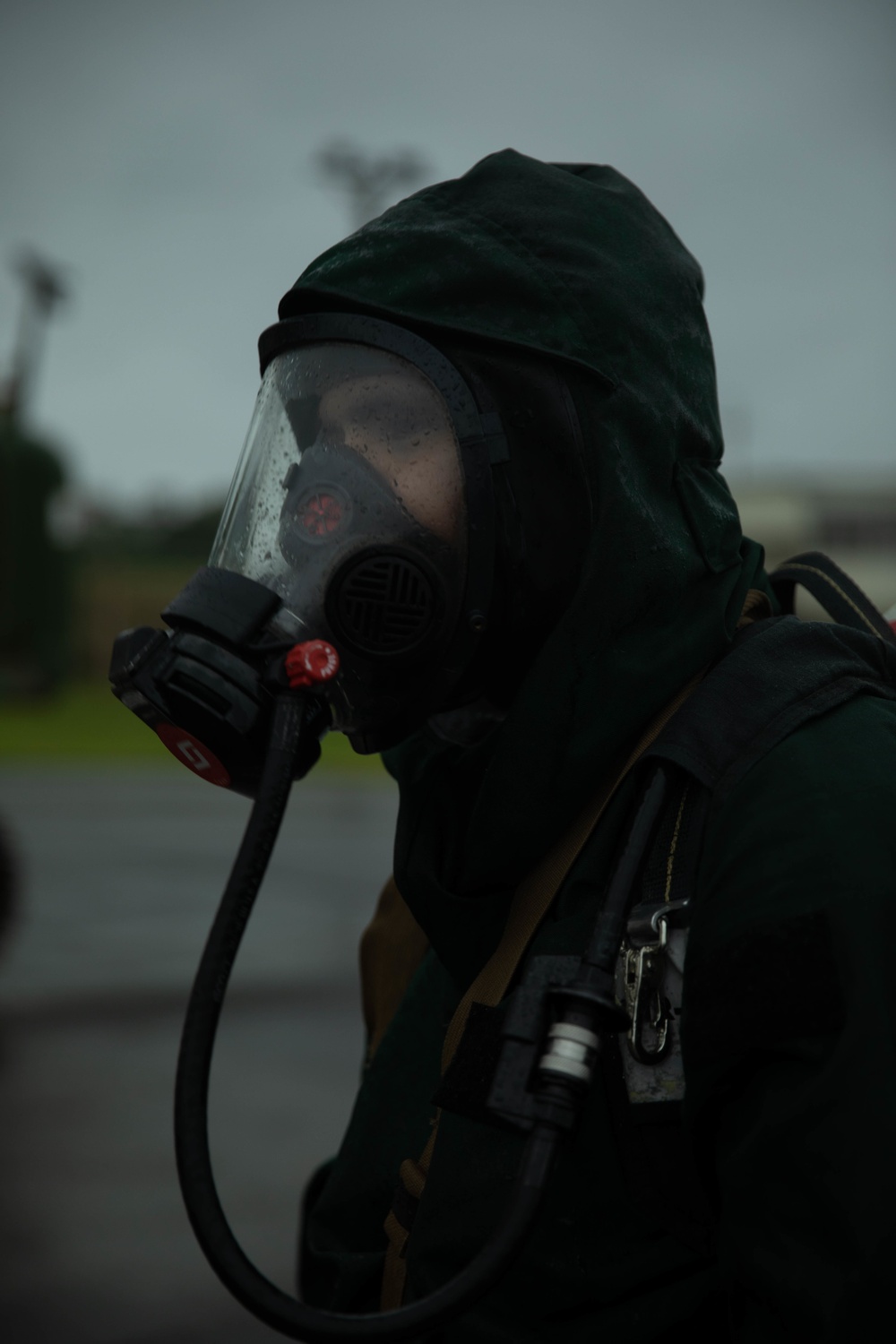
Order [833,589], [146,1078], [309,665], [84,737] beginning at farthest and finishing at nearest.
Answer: [84,737] < [146,1078] < [833,589] < [309,665]

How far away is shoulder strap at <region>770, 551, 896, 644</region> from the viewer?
1.40 m

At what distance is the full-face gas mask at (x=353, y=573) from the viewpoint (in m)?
1.25

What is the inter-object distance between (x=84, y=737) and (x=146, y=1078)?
1673 cm

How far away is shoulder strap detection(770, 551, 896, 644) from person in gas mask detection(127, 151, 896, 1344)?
0.17 ft

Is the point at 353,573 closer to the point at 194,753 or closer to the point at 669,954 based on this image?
the point at 194,753

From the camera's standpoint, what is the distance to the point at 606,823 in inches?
48.4

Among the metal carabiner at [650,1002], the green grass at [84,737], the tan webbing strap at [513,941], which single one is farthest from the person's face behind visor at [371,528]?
the green grass at [84,737]

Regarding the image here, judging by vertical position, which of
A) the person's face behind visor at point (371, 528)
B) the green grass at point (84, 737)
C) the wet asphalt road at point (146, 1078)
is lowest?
the wet asphalt road at point (146, 1078)

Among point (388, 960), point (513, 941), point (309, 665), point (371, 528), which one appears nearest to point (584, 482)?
point (371, 528)

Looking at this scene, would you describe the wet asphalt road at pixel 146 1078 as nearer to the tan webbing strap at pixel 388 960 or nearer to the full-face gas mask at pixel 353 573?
the tan webbing strap at pixel 388 960

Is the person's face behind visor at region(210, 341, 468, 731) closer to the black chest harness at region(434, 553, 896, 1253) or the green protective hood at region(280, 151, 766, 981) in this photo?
the green protective hood at region(280, 151, 766, 981)

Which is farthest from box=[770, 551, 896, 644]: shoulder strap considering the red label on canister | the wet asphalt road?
the wet asphalt road

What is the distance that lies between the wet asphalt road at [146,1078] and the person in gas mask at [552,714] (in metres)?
→ 1.51

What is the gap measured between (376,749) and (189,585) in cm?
27
